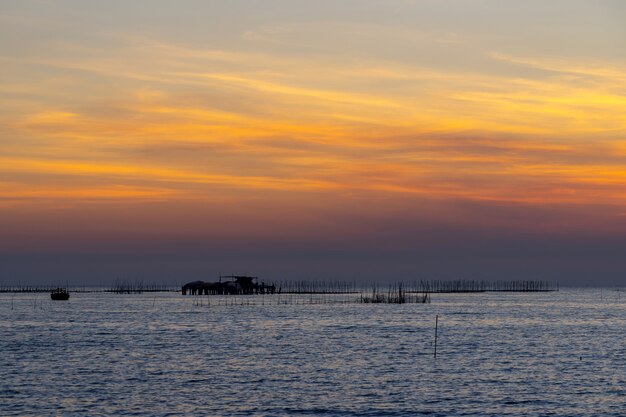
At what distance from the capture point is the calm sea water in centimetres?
4894

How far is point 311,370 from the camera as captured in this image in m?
64.2

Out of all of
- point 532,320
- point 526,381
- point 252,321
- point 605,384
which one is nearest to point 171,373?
point 526,381

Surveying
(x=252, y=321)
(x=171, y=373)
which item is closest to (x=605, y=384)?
(x=171, y=373)

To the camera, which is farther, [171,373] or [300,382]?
[171,373]

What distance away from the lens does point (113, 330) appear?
10531 centimetres

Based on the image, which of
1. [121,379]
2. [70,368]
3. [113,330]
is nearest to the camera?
[121,379]

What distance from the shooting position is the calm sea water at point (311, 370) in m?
48.9

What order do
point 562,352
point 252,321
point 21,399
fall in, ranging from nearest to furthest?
point 21,399 < point 562,352 < point 252,321

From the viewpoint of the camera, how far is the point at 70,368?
2571 inches

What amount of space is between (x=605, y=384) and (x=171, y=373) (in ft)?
98.9

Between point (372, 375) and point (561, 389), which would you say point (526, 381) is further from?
point (372, 375)

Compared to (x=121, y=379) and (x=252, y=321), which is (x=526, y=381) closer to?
(x=121, y=379)

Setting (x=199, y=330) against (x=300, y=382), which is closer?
(x=300, y=382)

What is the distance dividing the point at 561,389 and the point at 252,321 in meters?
73.5
